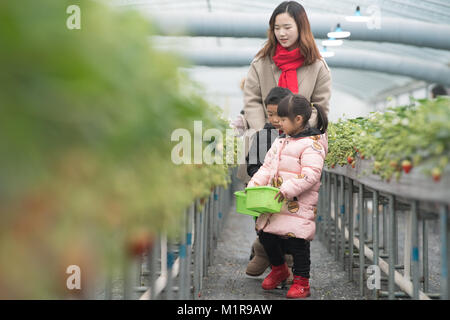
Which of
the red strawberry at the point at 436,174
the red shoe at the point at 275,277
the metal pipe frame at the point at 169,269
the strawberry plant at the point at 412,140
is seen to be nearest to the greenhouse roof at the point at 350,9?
the red shoe at the point at 275,277

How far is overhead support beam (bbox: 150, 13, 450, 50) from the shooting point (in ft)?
41.3

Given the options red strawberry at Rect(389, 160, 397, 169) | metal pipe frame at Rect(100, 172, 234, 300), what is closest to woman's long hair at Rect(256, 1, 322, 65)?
metal pipe frame at Rect(100, 172, 234, 300)

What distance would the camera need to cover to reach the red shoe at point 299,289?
3.74 metres

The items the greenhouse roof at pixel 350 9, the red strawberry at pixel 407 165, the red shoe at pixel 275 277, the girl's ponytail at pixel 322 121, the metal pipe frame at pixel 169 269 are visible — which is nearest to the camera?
the metal pipe frame at pixel 169 269

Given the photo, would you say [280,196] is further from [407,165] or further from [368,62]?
[368,62]

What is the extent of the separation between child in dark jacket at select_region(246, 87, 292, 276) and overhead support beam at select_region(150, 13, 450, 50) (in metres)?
8.82

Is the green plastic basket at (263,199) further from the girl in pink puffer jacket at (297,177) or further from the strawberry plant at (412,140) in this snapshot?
the strawberry plant at (412,140)

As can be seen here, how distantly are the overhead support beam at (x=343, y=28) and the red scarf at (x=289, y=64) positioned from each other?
8666 millimetres

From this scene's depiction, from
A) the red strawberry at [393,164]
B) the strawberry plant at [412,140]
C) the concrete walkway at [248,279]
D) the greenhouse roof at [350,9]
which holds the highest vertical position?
the greenhouse roof at [350,9]

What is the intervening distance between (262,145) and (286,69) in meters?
0.58

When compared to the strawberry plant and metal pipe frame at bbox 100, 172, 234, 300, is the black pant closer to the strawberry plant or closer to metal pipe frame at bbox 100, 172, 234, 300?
metal pipe frame at bbox 100, 172, 234, 300

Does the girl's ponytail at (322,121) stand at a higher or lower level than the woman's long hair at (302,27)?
lower

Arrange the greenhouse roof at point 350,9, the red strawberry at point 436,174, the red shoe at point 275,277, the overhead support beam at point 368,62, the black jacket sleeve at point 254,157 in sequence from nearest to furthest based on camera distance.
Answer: the red strawberry at point 436,174 → the red shoe at point 275,277 → the black jacket sleeve at point 254,157 → the greenhouse roof at point 350,9 → the overhead support beam at point 368,62
